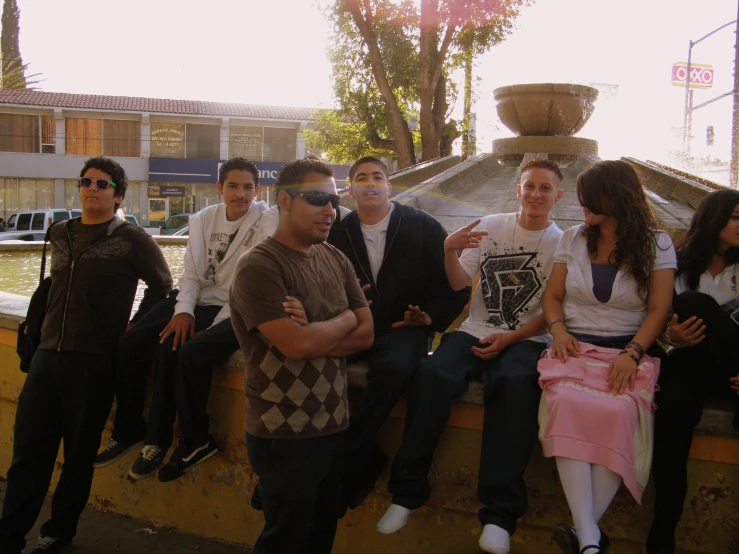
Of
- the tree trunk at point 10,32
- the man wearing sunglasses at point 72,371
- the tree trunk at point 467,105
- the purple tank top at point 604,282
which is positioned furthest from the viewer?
the tree trunk at point 10,32

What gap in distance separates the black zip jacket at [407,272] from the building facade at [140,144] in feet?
101

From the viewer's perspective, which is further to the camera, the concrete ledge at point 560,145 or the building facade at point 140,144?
the building facade at point 140,144

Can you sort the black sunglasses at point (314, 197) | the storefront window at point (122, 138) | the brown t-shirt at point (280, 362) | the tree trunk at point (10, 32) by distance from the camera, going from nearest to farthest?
the brown t-shirt at point (280, 362) → the black sunglasses at point (314, 197) → the storefront window at point (122, 138) → the tree trunk at point (10, 32)

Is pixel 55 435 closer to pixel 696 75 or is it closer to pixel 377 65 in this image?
pixel 377 65

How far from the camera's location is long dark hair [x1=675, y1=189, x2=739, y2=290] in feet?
10.6

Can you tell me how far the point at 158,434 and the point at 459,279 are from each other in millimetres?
1739

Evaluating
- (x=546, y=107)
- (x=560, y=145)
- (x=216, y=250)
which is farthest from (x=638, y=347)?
(x=560, y=145)

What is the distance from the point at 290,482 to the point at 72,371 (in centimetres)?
163

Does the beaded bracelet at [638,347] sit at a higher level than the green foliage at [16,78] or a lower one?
lower

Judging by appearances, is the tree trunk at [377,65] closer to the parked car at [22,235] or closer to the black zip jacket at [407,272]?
the parked car at [22,235]

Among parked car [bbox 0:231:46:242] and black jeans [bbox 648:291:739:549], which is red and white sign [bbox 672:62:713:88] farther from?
black jeans [bbox 648:291:739:549]

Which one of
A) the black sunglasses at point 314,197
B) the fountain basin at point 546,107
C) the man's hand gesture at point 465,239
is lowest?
the man's hand gesture at point 465,239

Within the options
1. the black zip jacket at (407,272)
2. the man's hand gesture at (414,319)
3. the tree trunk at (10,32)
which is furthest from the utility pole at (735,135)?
the tree trunk at (10,32)

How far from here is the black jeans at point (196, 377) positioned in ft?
11.4
